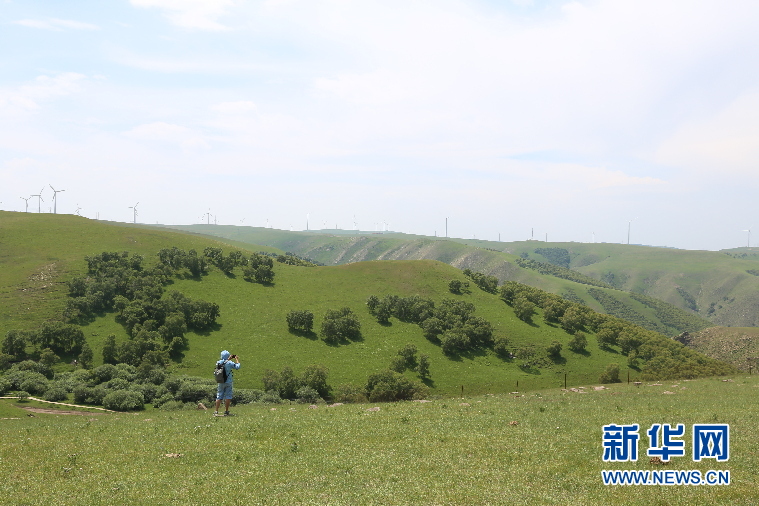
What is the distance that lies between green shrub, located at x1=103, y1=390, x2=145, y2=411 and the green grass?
29.5 meters

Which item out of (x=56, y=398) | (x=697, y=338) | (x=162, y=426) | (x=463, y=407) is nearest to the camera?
(x=162, y=426)

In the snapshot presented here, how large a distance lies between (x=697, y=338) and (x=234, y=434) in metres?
169

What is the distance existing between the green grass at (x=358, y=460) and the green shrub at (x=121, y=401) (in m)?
29.5

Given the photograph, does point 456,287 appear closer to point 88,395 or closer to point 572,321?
point 572,321

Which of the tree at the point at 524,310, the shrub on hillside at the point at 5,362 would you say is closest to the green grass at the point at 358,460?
the shrub on hillside at the point at 5,362

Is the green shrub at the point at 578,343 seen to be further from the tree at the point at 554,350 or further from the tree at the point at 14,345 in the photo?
the tree at the point at 14,345

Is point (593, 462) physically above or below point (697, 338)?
above

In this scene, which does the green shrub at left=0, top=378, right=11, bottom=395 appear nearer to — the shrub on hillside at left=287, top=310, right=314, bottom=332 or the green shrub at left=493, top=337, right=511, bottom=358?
the shrub on hillside at left=287, top=310, right=314, bottom=332

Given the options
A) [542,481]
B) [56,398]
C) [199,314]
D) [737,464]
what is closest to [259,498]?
[542,481]

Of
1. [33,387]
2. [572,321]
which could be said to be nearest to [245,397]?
[33,387]

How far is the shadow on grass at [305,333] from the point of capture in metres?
111

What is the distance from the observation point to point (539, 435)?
23125 mm

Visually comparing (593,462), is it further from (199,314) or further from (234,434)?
(199,314)

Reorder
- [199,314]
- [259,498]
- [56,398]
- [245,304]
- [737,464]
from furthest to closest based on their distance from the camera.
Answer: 1. [245,304]
2. [199,314]
3. [56,398]
4. [737,464]
5. [259,498]
